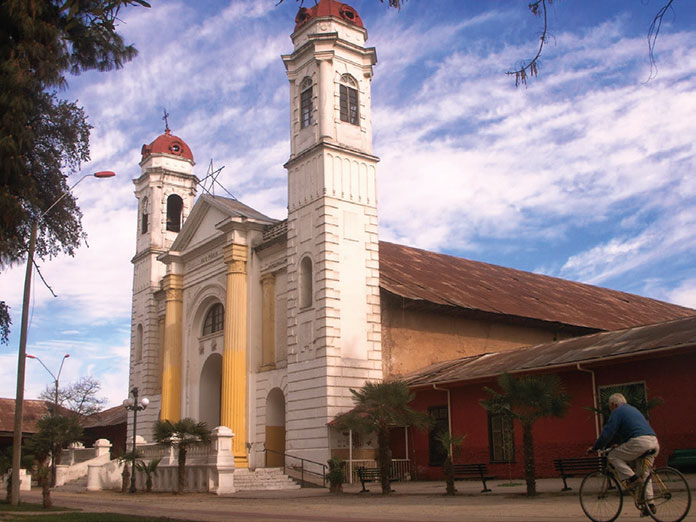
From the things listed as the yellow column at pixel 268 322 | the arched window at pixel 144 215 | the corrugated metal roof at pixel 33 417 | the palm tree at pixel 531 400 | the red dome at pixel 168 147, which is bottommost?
the palm tree at pixel 531 400

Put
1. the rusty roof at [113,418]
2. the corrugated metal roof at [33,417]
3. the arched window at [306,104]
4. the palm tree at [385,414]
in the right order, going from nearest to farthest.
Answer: the palm tree at [385,414], the arched window at [306,104], the rusty roof at [113,418], the corrugated metal roof at [33,417]

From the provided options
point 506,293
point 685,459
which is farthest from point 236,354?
point 685,459

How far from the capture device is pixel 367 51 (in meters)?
31.9

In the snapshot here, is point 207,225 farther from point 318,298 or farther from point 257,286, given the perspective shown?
point 318,298

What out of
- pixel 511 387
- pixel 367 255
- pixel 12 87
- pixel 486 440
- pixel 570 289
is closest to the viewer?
pixel 12 87

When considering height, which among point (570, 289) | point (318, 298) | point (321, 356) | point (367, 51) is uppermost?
point (367, 51)

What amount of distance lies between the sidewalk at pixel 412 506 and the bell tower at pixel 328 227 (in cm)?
515

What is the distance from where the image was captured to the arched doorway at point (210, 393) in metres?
36.3

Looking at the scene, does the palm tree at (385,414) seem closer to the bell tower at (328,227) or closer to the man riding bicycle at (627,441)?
the bell tower at (328,227)

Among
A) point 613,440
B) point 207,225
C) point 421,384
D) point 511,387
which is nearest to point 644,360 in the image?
point 511,387

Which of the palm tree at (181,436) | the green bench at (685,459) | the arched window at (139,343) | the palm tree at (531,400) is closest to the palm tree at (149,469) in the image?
the palm tree at (181,436)

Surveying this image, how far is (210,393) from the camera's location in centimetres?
3666

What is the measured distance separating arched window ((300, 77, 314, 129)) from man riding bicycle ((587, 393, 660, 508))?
22.5 m

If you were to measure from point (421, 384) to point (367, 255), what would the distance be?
232 inches
